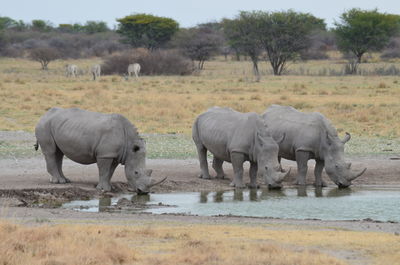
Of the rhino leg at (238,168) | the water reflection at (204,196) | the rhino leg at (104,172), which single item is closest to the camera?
the water reflection at (204,196)

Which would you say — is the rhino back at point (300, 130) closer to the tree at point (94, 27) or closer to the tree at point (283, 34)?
the tree at point (283, 34)

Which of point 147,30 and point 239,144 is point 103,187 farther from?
point 147,30

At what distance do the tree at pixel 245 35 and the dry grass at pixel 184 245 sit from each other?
47.0 metres

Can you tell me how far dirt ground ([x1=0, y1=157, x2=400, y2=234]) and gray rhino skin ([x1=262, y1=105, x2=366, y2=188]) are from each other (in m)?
0.66

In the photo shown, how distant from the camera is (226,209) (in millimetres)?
13117

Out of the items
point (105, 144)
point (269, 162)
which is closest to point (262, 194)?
point (269, 162)

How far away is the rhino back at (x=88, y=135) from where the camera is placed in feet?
48.1

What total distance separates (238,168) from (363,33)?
46111mm

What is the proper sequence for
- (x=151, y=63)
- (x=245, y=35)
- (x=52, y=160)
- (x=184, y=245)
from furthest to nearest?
1. (x=245, y=35)
2. (x=151, y=63)
3. (x=52, y=160)
4. (x=184, y=245)

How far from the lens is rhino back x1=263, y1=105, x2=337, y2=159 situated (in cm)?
1631

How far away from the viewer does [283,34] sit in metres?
56.8

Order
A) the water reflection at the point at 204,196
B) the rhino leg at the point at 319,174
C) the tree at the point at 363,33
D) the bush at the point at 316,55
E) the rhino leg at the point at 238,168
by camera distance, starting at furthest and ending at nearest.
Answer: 1. the bush at the point at 316,55
2. the tree at the point at 363,33
3. the rhino leg at the point at 319,174
4. the rhino leg at the point at 238,168
5. the water reflection at the point at 204,196

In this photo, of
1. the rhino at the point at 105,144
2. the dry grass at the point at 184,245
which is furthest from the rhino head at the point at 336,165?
the dry grass at the point at 184,245

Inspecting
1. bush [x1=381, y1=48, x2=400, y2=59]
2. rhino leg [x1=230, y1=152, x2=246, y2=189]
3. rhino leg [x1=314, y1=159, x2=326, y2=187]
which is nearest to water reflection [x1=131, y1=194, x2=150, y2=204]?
rhino leg [x1=230, y1=152, x2=246, y2=189]
